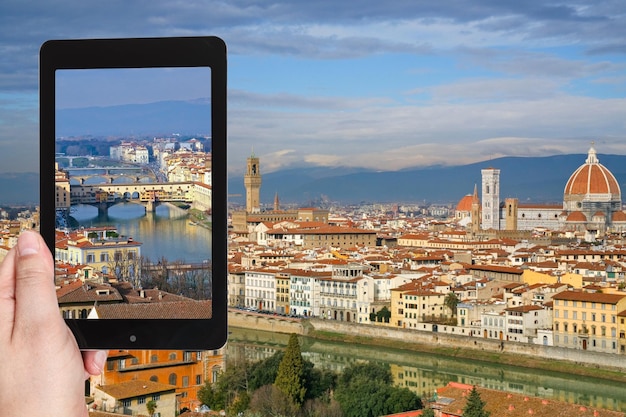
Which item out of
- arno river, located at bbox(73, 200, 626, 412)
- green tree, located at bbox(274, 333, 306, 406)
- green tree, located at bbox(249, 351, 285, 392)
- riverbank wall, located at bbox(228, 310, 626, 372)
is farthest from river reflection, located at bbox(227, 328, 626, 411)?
green tree, located at bbox(274, 333, 306, 406)

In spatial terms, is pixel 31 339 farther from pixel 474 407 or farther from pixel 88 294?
pixel 474 407

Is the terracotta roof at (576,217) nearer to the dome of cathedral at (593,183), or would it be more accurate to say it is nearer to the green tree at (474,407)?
the dome of cathedral at (593,183)

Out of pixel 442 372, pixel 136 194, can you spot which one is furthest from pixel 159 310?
pixel 442 372

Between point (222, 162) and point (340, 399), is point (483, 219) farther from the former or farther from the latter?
point (222, 162)

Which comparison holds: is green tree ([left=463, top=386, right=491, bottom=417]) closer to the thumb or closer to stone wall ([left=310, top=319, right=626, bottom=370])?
stone wall ([left=310, top=319, right=626, bottom=370])

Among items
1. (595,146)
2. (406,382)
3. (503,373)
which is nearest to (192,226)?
(406,382)
